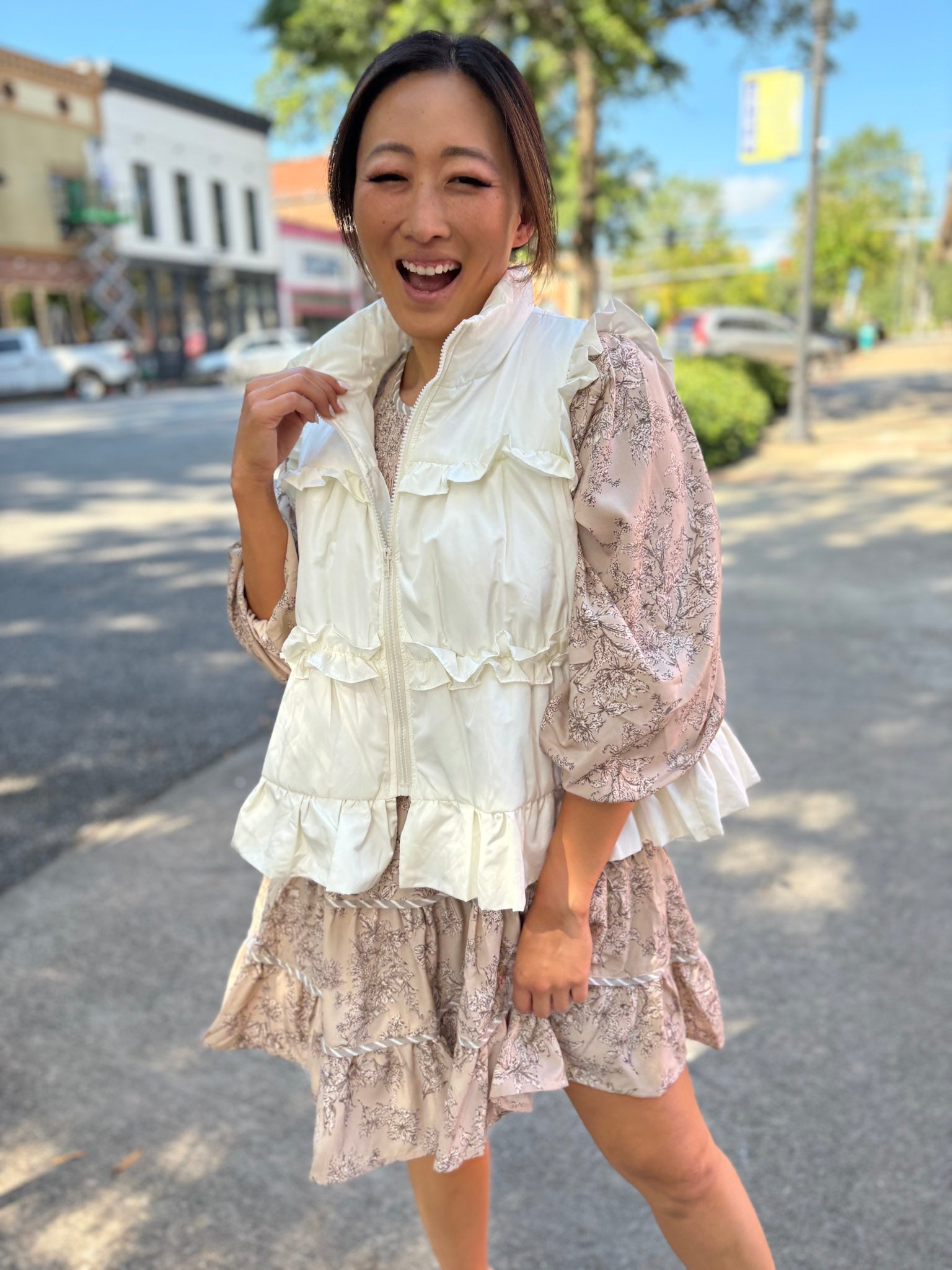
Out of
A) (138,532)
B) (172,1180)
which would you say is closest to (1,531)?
(138,532)

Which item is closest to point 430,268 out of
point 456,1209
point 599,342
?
point 599,342

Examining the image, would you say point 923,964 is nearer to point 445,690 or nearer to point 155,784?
point 445,690

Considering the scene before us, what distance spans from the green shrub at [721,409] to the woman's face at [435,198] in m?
7.71

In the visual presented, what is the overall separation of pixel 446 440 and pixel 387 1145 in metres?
0.97

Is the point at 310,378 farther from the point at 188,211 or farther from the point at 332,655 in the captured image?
the point at 188,211

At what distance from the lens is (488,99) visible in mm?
1333

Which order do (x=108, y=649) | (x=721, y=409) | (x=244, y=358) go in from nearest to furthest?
(x=108, y=649), (x=721, y=409), (x=244, y=358)

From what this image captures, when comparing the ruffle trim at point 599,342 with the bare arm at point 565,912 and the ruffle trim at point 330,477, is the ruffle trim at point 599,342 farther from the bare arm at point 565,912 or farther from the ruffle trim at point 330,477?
the bare arm at point 565,912

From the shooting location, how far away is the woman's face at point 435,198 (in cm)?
132

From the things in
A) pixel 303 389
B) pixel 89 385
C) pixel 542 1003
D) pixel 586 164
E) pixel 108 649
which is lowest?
pixel 108 649

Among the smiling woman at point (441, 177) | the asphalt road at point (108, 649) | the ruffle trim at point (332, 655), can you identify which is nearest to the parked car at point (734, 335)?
the asphalt road at point (108, 649)

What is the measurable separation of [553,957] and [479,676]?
370 mm

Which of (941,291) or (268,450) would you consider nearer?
(268,450)

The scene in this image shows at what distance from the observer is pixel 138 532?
26.5 feet
